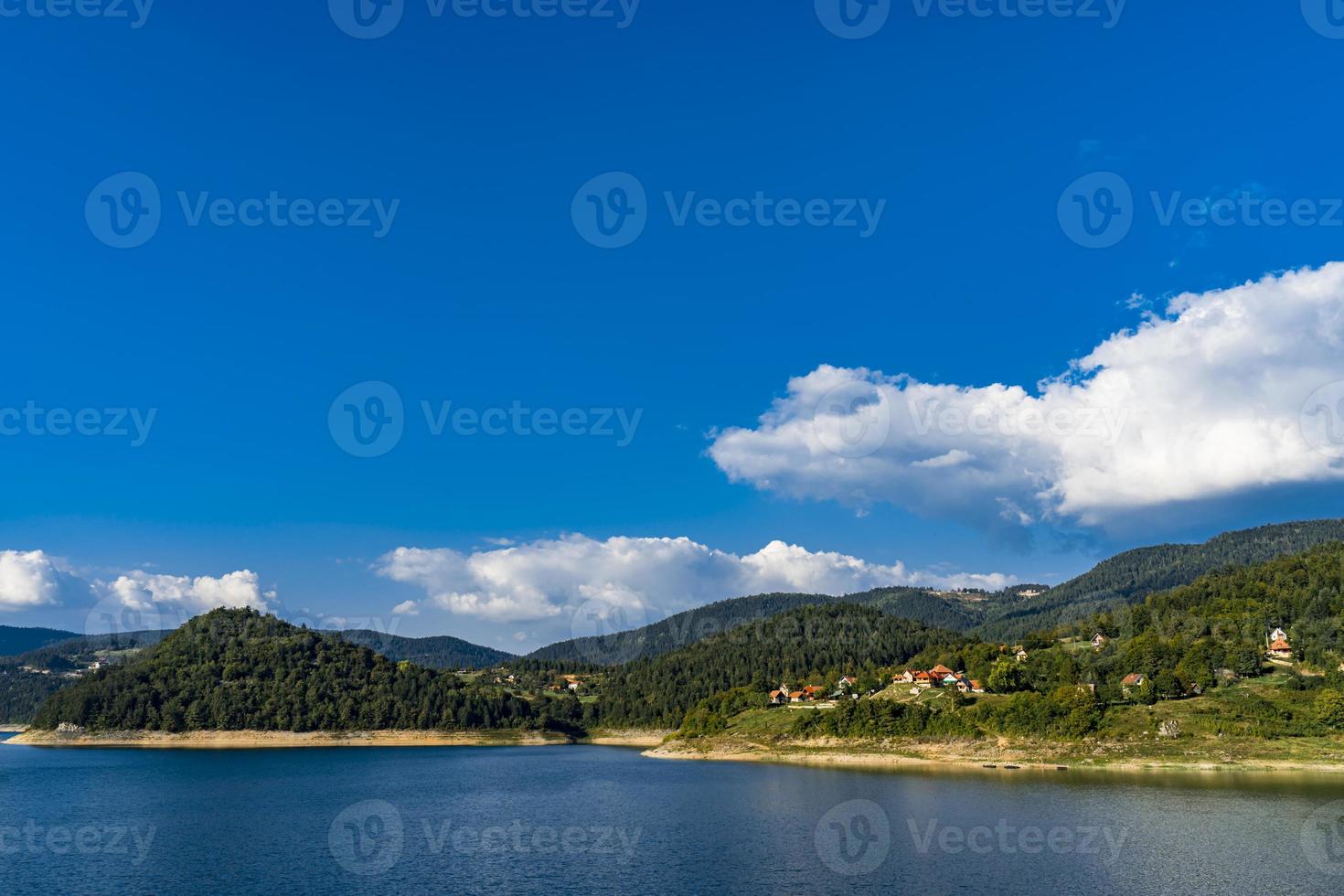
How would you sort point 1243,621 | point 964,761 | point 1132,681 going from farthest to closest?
point 1243,621 < point 1132,681 < point 964,761

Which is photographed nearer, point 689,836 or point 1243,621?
point 689,836

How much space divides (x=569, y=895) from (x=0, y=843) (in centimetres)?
5519

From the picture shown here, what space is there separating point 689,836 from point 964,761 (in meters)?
73.4

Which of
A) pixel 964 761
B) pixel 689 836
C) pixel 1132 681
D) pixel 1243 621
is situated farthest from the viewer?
pixel 1243 621

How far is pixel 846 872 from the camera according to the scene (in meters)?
56.7

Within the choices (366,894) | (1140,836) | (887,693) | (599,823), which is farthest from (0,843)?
(887,693)

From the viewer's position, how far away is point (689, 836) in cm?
7119

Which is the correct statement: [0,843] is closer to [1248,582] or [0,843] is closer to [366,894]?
[366,894]

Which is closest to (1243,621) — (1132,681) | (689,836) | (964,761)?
(1132,681)

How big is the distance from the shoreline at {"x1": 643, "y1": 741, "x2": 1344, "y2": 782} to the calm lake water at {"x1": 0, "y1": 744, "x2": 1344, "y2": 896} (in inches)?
368

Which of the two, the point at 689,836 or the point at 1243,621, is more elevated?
the point at 1243,621

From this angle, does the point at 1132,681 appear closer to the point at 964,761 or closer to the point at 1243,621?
the point at 964,761

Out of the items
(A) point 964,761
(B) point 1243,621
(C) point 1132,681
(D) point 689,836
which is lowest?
(A) point 964,761

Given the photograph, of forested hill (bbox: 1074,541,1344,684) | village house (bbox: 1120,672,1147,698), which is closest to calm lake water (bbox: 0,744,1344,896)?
village house (bbox: 1120,672,1147,698)
